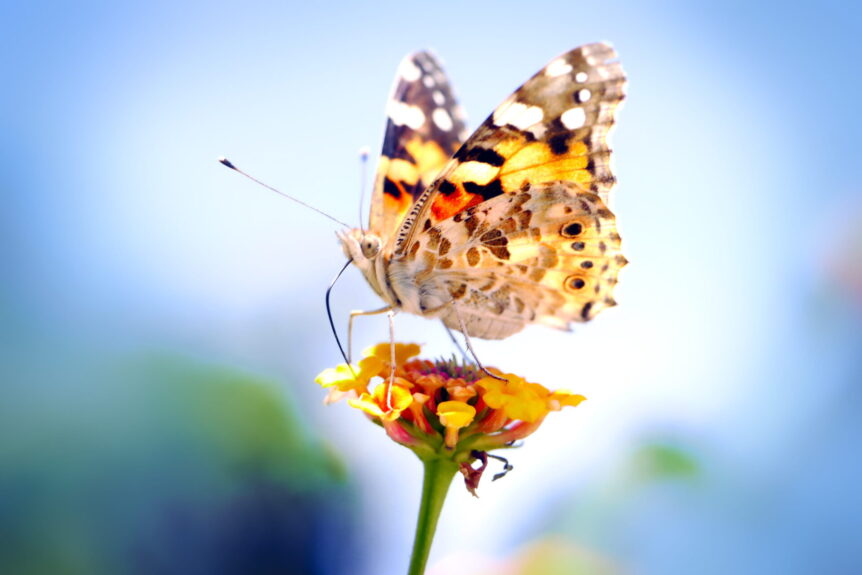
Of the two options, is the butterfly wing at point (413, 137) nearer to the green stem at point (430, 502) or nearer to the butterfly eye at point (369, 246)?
the butterfly eye at point (369, 246)

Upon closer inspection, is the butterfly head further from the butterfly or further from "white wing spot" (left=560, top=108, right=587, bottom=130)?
"white wing spot" (left=560, top=108, right=587, bottom=130)

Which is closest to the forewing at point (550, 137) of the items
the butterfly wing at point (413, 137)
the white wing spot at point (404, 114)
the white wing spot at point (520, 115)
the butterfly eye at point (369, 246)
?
the white wing spot at point (520, 115)

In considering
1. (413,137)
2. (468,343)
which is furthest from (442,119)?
(468,343)

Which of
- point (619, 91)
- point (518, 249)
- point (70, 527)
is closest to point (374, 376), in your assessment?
point (518, 249)

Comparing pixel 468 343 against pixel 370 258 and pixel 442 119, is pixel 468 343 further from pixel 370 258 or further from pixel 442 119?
pixel 442 119

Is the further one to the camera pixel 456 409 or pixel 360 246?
pixel 360 246

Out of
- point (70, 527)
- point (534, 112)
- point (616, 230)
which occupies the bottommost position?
point (70, 527)

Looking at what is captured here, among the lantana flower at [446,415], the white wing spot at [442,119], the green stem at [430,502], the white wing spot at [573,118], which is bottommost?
the green stem at [430,502]

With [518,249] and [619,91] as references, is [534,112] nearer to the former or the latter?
[619,91]
